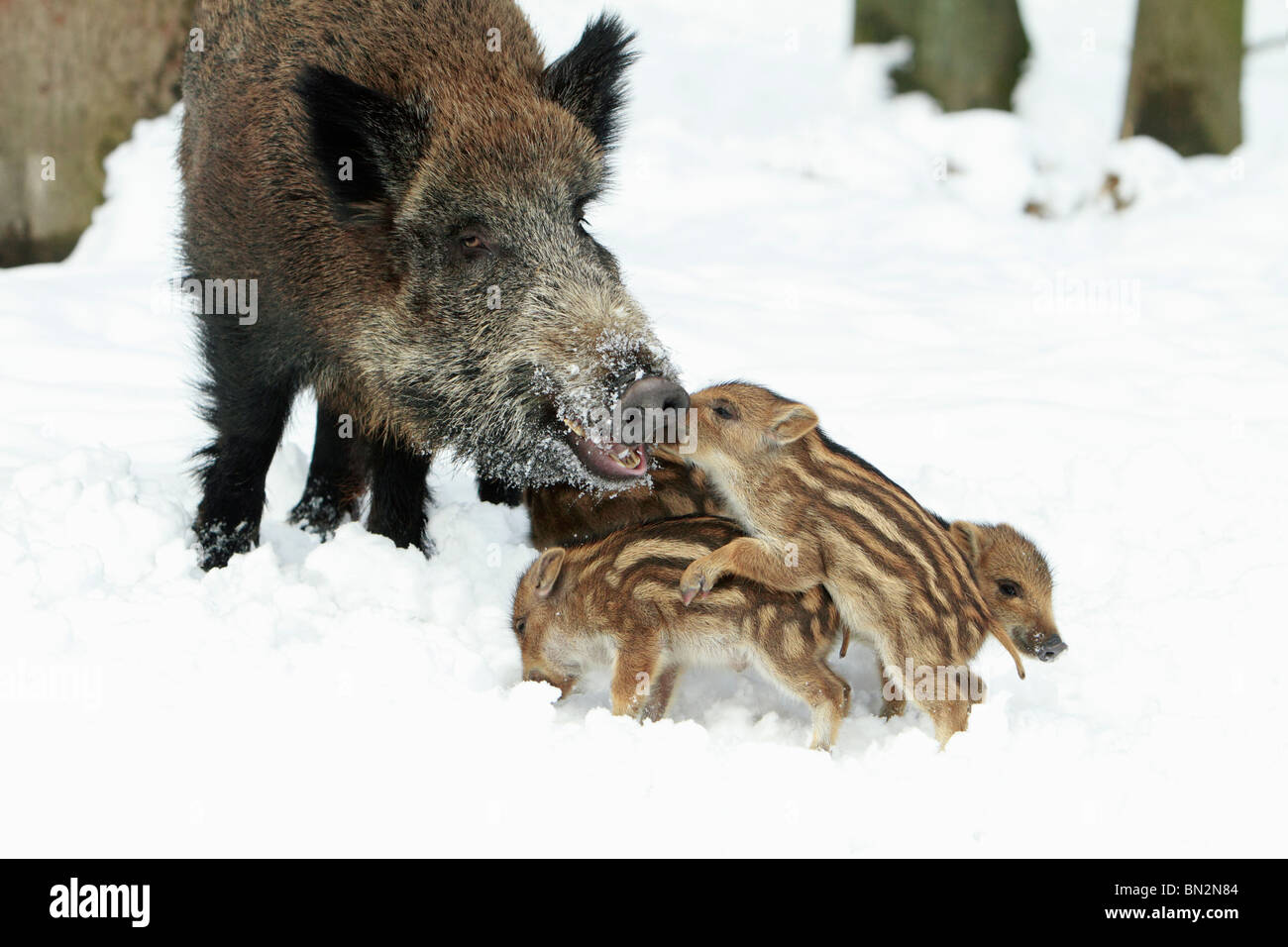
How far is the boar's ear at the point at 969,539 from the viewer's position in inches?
152

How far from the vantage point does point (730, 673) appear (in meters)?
3.93

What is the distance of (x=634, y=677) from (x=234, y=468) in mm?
1741

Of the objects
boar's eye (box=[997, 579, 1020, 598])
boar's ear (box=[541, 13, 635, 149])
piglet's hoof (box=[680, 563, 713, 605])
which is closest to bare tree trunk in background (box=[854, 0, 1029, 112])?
boar's ear (box=[541, 13, 635, 149])

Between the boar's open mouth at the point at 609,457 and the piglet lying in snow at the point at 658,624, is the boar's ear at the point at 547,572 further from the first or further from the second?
the boar's open mouth at the point at 609,457

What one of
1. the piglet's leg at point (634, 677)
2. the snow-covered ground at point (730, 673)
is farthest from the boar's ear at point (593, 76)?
the piglet's leg at point (634, 677)

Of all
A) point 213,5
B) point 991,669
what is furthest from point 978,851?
point 213,5

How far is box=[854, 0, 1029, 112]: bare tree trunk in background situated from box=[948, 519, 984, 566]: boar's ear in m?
7.41

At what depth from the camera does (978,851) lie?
2846mm

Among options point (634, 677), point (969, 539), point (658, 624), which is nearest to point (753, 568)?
point (658, 624)

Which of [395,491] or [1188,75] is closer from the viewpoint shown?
[395,491]

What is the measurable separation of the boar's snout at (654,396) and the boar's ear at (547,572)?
0.51 metres

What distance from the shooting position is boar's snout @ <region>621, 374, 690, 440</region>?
352 centimetres

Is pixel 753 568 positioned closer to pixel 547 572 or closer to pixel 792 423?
pixel 792 423

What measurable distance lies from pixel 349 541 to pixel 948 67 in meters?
7.81
